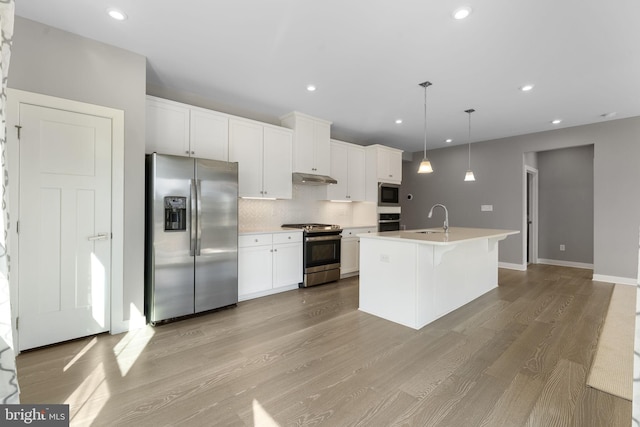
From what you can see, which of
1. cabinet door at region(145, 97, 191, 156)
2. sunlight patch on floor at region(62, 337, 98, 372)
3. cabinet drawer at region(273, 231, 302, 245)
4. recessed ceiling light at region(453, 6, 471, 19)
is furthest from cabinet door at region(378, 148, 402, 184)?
sunlight patch on floor at region(62, 337, 98, 372)

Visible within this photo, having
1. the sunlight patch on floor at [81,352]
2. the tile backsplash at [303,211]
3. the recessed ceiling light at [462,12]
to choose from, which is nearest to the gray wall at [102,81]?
the sunlight patch on floor at [81,352]

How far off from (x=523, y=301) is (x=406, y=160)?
4306 mm

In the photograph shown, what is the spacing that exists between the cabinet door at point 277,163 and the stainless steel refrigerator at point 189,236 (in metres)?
0.78

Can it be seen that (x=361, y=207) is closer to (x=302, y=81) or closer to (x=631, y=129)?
(x=302, y=81)

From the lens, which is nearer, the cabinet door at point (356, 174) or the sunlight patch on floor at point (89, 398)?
the sunlight patch on floor at point (89, 398)

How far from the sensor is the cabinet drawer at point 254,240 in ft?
11.9

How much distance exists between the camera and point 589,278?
490 cm

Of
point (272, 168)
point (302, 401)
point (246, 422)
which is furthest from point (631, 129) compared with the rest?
point (246, 422)

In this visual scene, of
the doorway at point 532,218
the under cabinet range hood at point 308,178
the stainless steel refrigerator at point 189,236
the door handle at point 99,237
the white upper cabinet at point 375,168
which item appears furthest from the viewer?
the doorway at point 532,218

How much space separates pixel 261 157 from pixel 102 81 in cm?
186

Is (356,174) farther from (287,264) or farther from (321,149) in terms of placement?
(287,264)

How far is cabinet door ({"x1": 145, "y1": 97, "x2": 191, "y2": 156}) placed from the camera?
10.2 feet

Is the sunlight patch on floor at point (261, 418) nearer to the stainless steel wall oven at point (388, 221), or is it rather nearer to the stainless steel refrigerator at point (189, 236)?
the stainless steel refrigerator at point (189, 236)

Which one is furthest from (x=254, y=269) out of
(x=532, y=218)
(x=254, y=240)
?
(x=532, y=218)
